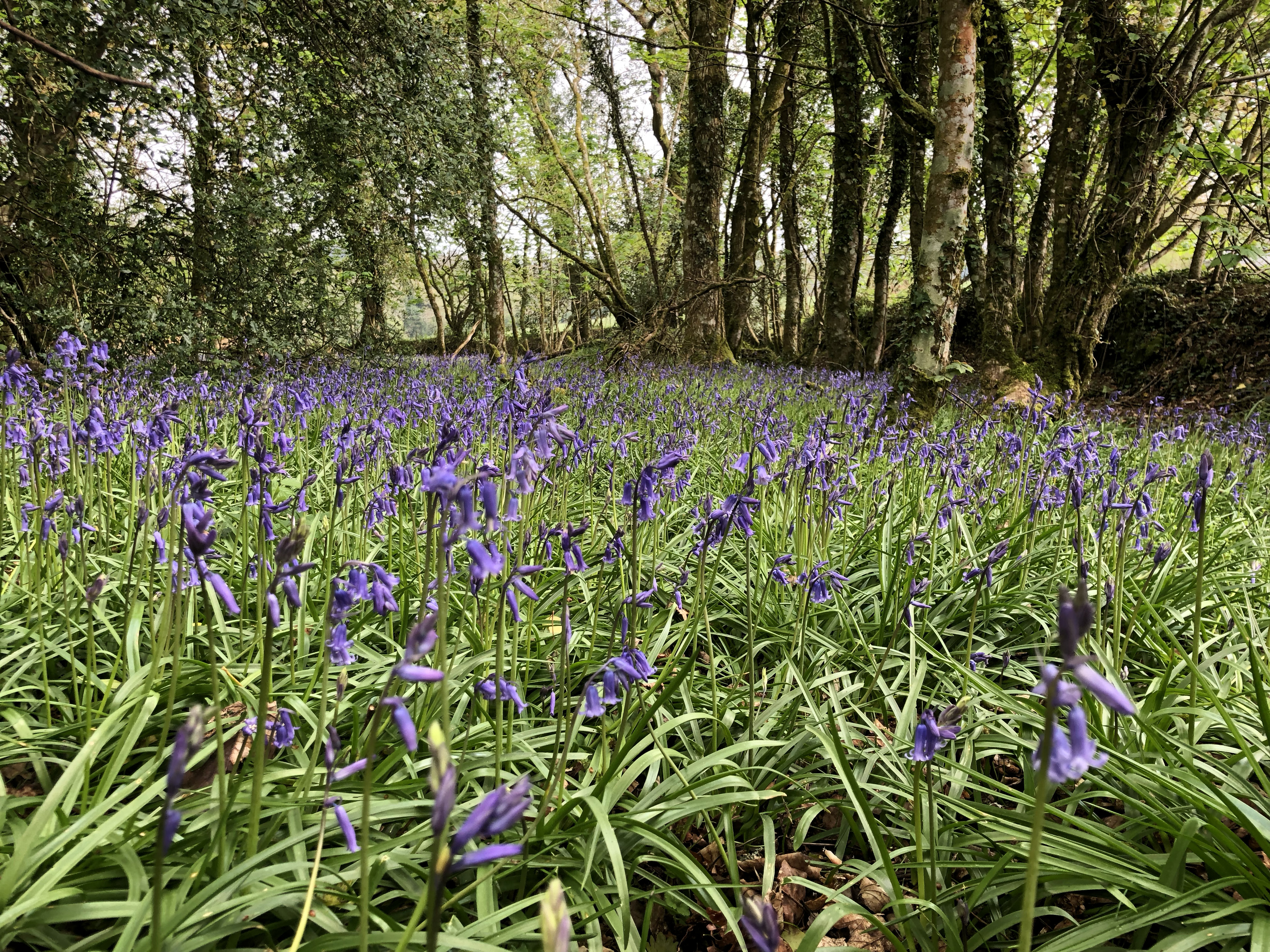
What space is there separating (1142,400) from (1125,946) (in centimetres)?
1273

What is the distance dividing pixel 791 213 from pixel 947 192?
13.8m

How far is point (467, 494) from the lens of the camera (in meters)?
1.10

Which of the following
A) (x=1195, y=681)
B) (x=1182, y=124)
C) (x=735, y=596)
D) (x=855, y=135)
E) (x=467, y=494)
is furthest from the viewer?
(x=855, y=135)

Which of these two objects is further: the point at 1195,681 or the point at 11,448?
the point at 11,448

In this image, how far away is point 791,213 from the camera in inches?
747

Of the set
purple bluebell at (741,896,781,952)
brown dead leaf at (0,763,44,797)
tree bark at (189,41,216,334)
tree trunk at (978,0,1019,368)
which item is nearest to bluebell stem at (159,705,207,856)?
purple bluebell at (741,896,781,952)

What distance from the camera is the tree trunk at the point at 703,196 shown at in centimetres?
1162

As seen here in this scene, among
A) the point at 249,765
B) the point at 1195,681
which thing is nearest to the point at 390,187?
the point at 249,765

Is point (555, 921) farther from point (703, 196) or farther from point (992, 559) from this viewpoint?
point (703, 196)

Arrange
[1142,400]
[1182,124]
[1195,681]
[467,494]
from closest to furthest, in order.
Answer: [467,494]
[1195,681]
[1182,124]
[1142,400]

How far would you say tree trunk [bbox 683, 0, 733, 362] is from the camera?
1162 centimetres

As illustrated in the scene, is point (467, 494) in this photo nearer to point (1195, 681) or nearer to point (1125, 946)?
point (1125, 946)

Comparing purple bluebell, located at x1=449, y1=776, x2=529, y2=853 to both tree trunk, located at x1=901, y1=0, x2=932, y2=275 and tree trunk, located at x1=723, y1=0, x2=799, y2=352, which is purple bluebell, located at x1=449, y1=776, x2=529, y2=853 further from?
tree trunk, located at x1=723, y1=0, x2=799, y2=352

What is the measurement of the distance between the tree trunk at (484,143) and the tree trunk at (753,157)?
13.4ft
